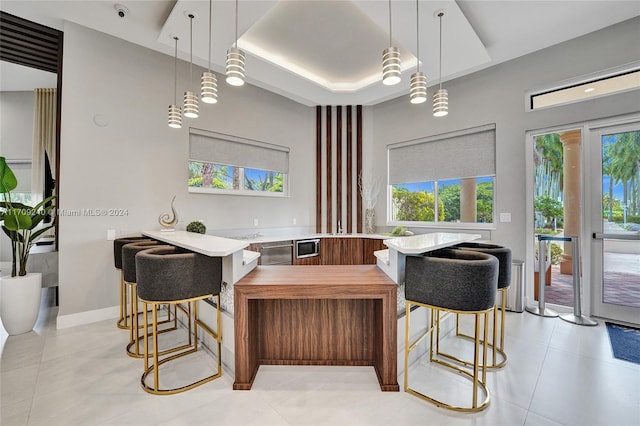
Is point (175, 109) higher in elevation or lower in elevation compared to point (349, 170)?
higher

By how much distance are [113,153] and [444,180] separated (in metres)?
4.59

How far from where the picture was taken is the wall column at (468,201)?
173 inches

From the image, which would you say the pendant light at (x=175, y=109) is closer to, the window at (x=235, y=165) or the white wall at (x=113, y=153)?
the white wall at (x=113, y=153)

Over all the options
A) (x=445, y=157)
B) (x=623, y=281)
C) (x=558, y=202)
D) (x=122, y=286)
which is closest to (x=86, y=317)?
(x=122, y=286)

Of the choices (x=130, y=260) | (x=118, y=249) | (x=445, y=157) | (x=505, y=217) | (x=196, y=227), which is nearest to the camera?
(x=130, y=260)

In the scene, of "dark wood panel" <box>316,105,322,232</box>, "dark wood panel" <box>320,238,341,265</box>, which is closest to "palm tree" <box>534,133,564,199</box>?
"dark wood panel" <box>320,238,341,265</box>

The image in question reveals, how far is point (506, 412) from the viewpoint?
180 centimetres

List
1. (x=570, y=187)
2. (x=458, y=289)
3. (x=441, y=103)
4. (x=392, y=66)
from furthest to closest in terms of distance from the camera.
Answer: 1. (x=570, y=187)
2. (x=441, y=103)
3. (x=392, y=66)
4. (x=458, y=289)

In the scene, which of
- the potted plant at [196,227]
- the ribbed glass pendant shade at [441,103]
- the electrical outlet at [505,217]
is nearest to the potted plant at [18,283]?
the potted plant at [196,227]

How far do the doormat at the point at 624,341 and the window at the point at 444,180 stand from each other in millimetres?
1676

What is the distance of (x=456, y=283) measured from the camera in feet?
5.93

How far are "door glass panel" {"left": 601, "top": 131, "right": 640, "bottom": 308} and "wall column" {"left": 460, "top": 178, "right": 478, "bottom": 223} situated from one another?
1406mm

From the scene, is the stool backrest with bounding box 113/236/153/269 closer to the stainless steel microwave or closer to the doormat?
the stainless steel microwave

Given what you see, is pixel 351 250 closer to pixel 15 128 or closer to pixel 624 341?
pixel 624 341
